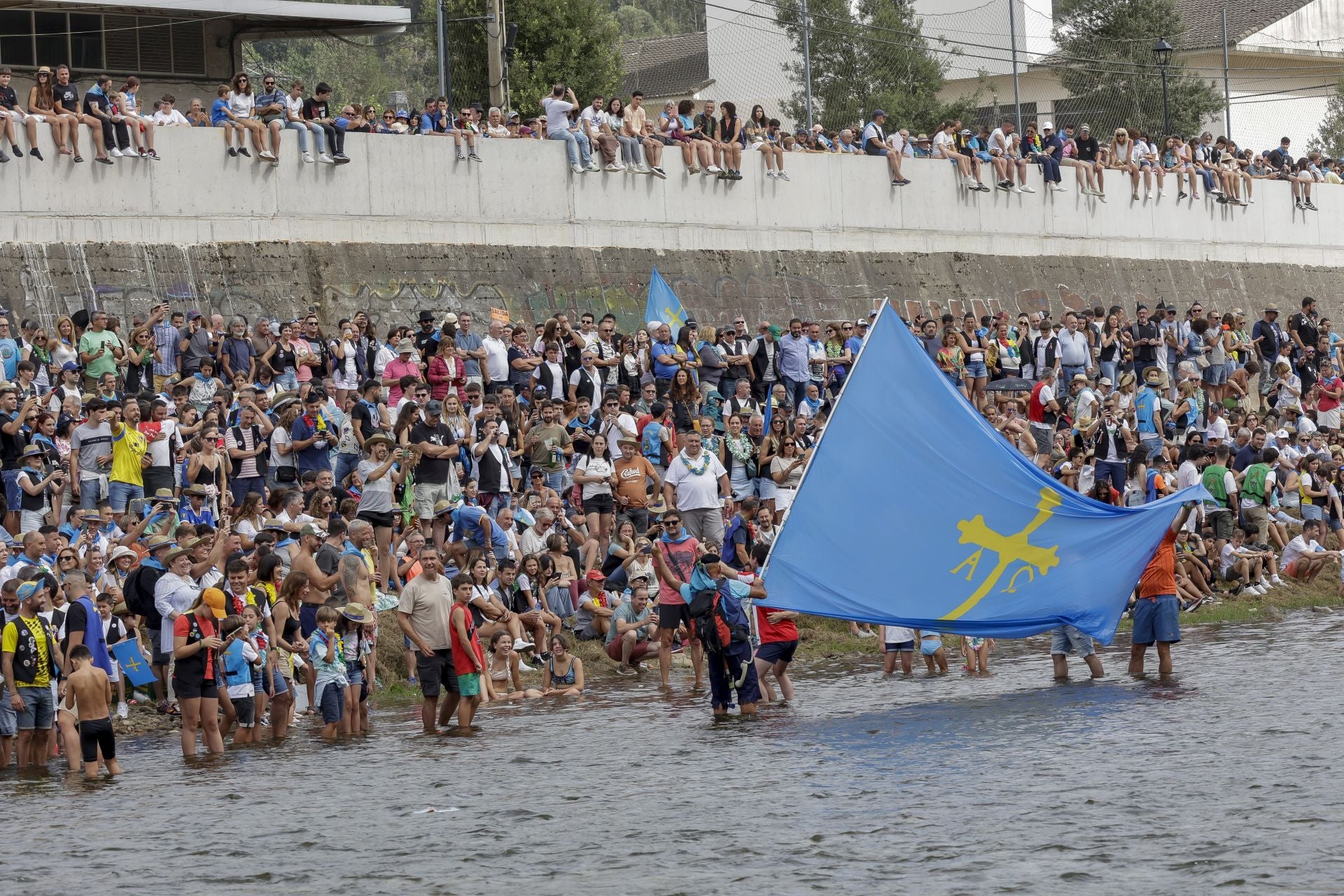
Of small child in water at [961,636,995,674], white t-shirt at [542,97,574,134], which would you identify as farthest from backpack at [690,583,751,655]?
white t-shirt at [542,97,574,134]

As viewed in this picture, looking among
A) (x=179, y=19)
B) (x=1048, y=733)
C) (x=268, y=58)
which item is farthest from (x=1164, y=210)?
(x=268, y=58)

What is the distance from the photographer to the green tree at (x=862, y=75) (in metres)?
49.3

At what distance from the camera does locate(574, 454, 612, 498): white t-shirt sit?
21.3 metres

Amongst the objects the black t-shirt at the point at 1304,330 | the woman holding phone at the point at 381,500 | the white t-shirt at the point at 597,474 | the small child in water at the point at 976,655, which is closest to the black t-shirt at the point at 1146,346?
the black t-shirt at the point at 1304,330

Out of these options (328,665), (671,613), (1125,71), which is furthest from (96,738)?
(1125,71)

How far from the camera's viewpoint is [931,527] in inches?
647

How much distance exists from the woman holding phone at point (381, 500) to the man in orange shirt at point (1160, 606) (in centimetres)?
726

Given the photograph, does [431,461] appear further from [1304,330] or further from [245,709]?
[1304,330]

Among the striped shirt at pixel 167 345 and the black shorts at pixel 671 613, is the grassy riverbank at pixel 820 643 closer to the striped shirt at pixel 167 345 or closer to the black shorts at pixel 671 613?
the black shorts at pixel 671 613

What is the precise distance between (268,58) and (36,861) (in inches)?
2881

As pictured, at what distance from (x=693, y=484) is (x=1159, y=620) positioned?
223 inches

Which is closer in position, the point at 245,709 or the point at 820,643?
the point at 245,709

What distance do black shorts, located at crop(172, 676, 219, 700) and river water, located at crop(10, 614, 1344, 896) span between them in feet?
1.67

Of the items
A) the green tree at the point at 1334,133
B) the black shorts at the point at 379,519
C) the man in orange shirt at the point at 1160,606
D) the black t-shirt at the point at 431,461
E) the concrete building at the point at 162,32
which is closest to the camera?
the man in orange shirt at the point at 1160,606
